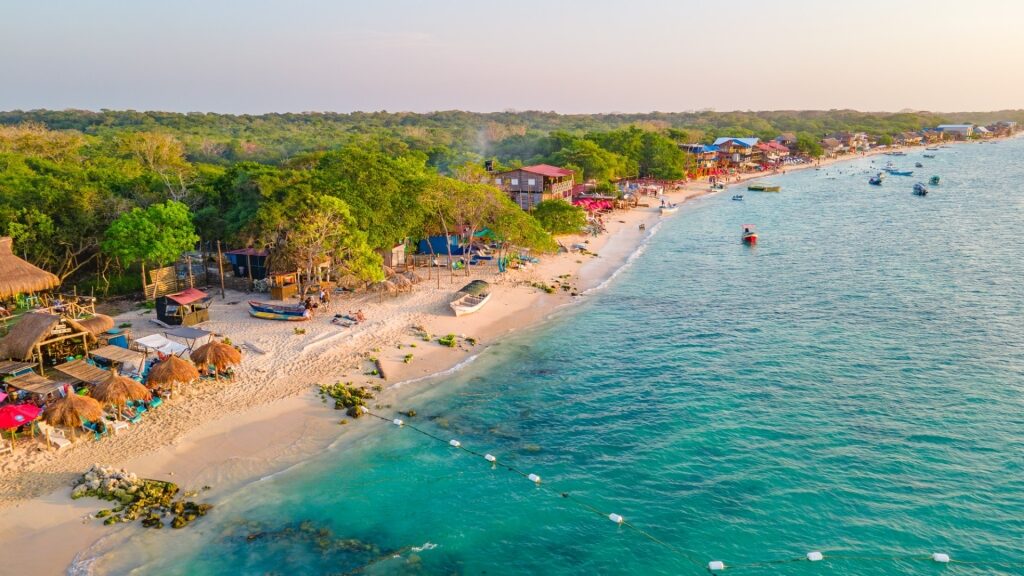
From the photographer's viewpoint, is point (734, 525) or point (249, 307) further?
point (249, 307)

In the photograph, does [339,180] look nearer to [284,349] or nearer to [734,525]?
[284,349]

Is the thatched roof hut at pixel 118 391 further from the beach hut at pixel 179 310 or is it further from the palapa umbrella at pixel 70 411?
the beach hut at pixel 179 310

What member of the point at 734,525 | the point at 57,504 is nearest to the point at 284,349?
the point at 57,504

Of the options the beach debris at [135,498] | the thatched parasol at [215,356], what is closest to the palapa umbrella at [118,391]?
the beach debris at [135,498]

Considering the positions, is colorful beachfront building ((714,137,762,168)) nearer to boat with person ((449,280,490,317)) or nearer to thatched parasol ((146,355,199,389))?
boat with person ((449,280,490,317))

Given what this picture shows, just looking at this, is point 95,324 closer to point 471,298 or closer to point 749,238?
point 471,298

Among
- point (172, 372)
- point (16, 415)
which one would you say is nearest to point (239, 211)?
point (172, 372)
